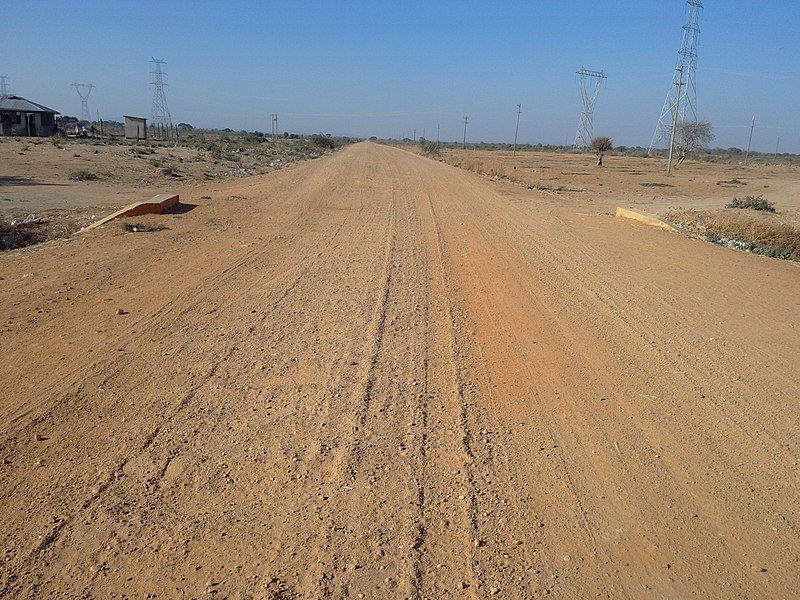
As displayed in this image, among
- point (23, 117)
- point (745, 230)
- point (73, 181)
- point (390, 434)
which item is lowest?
point (390, 434)

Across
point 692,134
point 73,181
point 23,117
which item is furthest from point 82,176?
point 692,134

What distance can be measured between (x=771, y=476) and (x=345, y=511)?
2.98m

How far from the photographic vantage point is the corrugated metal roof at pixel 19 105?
54656 millimetres

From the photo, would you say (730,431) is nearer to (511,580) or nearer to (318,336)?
(511,580)

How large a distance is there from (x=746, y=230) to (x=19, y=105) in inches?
2362

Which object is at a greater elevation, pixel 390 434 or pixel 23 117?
pixel 23 117

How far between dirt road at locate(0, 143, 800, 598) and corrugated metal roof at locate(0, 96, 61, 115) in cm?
5504

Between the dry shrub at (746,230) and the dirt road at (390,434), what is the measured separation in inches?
203

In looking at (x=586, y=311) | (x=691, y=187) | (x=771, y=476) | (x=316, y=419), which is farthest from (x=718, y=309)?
(x=691, y=187)

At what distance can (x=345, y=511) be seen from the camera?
3.83 metres

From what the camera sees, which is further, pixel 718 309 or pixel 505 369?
pixel 718 309

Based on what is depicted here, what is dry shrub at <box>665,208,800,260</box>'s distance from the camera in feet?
46.3

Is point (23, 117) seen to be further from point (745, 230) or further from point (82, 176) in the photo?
point (745, 230)

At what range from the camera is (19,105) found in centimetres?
5588
